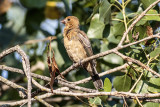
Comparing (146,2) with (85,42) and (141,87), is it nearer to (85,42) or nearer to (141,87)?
(141,87)

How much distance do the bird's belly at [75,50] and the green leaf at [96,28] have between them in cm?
72

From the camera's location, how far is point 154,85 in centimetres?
353

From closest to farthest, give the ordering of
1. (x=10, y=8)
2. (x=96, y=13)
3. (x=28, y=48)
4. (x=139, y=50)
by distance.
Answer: (x=139, y=50), (x=96, y=13), (x=28, y=48), (x=10, y=8)

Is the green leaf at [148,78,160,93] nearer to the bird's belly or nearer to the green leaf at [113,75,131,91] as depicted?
the green leaf at [113,75,131,91]

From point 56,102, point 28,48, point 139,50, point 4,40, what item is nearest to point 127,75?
point 139,50

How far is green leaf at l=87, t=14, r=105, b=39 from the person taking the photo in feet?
14.4

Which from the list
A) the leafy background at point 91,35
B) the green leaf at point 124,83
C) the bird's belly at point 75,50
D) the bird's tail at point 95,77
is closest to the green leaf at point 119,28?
the leafy background at point 91,35

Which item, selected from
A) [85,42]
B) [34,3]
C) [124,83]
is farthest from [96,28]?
[34,3]

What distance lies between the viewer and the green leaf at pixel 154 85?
3.49 metres

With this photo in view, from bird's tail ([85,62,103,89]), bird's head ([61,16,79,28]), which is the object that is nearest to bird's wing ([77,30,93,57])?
bird's tail ([85,62,103,89])

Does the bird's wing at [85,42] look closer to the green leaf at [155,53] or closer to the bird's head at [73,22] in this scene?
the bird's head at [73,22]

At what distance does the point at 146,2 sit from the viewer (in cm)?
393

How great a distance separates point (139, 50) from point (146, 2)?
0.63 metres

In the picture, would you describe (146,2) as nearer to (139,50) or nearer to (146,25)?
(146,25)
